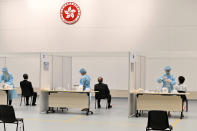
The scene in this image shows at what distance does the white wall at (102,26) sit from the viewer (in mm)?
13820

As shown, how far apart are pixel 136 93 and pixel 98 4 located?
6.30 meters

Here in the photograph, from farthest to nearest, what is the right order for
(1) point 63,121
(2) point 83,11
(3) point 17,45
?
(3) point 17,45 → (2) point 83,11 → (1) point 63,121

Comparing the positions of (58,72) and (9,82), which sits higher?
(58,72)

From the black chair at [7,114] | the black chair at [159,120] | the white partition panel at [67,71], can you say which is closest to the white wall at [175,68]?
the white partition panel at [67,71]

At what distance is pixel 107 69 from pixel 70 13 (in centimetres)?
288

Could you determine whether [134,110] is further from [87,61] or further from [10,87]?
[87,61]

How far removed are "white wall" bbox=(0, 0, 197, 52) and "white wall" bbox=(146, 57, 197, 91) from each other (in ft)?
1.45

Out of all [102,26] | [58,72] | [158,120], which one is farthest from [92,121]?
[102,26]

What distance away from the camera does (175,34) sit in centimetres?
1386

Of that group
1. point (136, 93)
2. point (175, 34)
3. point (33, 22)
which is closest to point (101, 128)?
point (136, 93)

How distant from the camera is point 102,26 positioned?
48.3 ft

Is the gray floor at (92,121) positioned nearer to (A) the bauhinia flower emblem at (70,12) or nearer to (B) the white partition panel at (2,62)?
(A) the bauhinia flower emblem at (70,12)

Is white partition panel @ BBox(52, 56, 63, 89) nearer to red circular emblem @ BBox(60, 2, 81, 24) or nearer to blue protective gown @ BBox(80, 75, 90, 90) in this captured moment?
red circular emblem @ BBox(60, 2, 81, 24)

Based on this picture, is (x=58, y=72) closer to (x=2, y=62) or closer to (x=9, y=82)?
(x=9, y=82)
